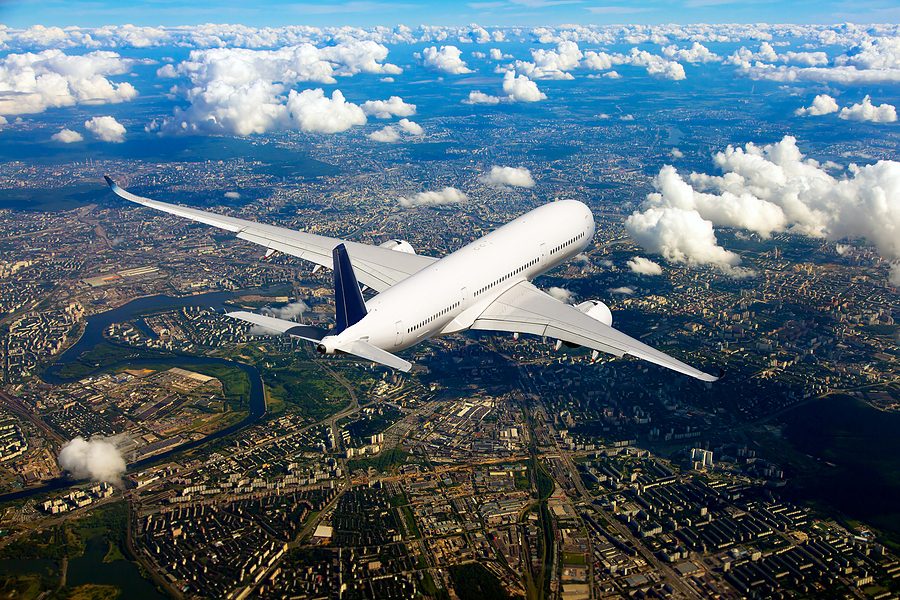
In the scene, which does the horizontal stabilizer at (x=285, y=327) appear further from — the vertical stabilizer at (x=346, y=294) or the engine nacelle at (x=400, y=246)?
the engine nacelle at (x=400, y=246)

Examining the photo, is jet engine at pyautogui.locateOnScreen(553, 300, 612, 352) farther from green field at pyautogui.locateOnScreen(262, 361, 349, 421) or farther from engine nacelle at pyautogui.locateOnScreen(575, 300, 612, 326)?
green field at pyautogui.locateOnScreen(262, 361, 349, 421)

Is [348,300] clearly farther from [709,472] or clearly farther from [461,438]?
[709,472]

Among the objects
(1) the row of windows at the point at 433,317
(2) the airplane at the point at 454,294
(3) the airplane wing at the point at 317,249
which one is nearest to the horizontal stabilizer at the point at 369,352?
(2) the airplane at the point at 454,294

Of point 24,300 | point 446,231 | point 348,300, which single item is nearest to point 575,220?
point 348,300

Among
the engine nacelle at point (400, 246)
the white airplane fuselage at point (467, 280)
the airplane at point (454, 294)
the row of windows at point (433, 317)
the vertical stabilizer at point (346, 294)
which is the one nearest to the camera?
the vertical stabilizer at point (346, 294)

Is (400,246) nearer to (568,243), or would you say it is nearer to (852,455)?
(568,243)

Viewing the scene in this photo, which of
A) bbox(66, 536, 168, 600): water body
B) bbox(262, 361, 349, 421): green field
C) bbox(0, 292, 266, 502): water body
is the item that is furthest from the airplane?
bbox(0, 292, 266, 502): water body
